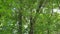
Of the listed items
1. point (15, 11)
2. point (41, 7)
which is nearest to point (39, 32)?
point (41, 7)

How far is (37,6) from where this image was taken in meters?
5.48

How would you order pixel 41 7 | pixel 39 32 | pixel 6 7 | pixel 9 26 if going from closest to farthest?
pixel 6 7
pixel 9 26
pixel 41 7
pixel 39 32

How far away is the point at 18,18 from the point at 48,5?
1132 mm

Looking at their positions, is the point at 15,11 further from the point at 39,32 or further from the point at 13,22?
the point at 39,32

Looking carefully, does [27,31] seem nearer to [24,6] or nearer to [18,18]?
[18,18]

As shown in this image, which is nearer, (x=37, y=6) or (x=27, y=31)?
(x=37, y=6)

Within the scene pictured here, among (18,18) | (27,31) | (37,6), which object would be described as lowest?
(27,31)

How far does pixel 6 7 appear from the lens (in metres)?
4.42

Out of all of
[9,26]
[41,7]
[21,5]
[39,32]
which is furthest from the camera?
[39,32]

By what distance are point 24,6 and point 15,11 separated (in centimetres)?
37

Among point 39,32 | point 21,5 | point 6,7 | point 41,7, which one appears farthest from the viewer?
point 39,32

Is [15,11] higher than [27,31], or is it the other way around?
[15,11]

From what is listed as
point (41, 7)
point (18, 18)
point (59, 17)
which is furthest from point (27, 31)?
point (59, 17)

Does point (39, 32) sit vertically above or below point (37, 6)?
below
